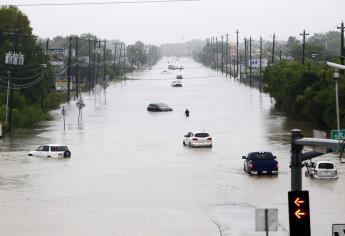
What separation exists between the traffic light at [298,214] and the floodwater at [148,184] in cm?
1024

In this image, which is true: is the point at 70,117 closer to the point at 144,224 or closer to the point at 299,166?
the point at 144,224

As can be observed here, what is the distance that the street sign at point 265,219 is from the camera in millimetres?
17938

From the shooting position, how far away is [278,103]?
83625mm

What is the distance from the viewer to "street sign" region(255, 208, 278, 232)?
17.9m

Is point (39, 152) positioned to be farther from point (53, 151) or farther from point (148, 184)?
point (148, 184)

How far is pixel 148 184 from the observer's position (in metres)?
34.1

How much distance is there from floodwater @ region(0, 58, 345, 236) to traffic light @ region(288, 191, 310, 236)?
1024 cm

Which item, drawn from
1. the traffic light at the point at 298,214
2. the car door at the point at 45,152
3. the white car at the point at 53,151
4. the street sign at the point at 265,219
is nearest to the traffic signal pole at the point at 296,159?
the traffic light at the point at 298,214

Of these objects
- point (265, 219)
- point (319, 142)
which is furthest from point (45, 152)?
point (319, 142)

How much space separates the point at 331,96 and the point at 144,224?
3351cm

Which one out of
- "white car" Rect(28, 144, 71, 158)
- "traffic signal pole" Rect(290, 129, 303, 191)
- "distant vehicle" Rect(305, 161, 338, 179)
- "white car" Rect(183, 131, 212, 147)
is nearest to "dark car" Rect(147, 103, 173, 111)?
"white car" Rect(183, 131, 212, 147)

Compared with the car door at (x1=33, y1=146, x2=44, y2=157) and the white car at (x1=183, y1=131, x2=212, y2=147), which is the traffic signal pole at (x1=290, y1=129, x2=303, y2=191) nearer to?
the car door at (x1=33, y1=146, x2=44, y2=157)

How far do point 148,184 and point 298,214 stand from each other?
2139 cm

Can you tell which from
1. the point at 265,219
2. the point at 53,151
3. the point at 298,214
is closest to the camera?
the point at 298,214
